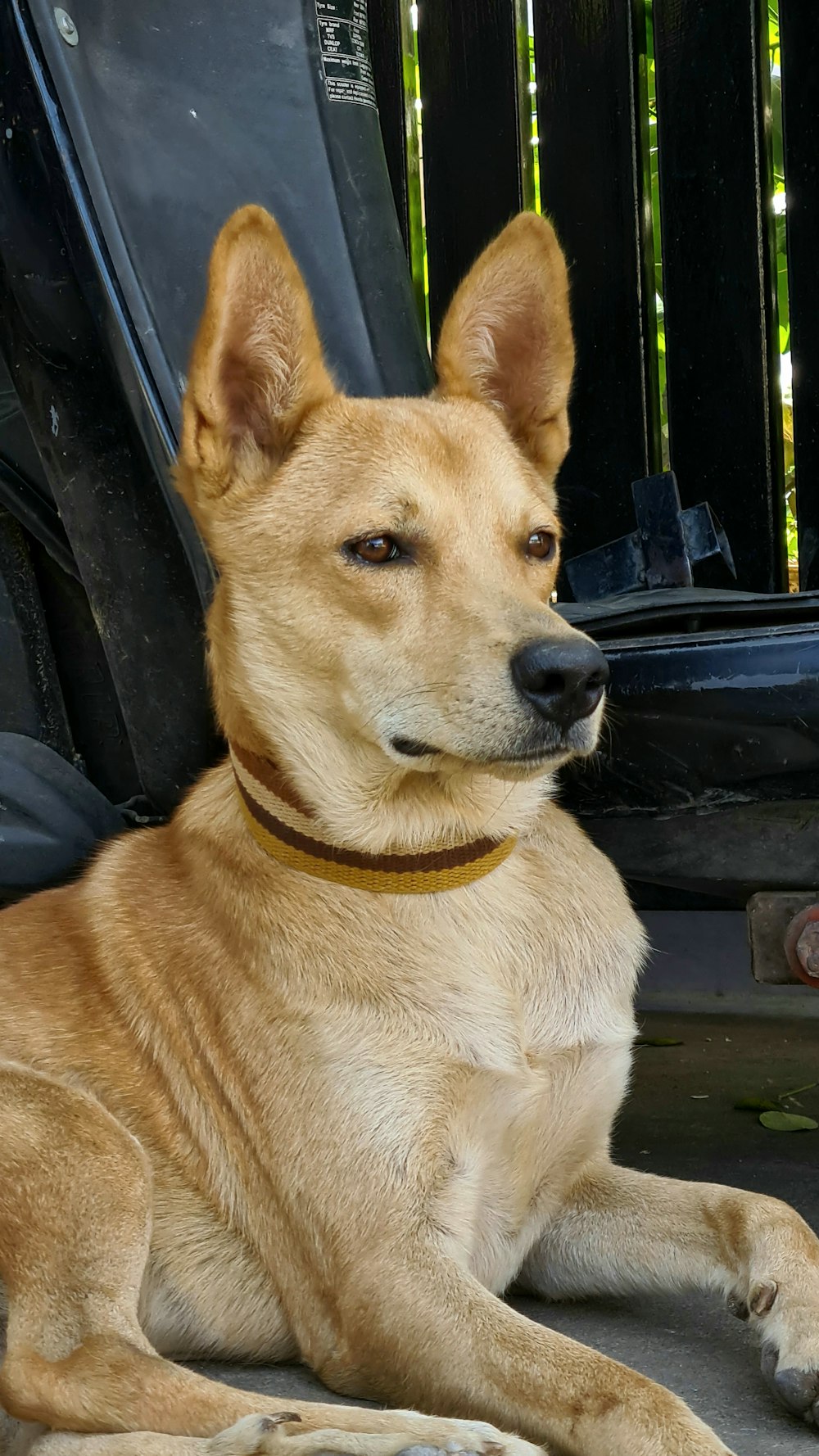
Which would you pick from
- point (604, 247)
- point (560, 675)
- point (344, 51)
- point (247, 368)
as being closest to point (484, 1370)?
point (560, 675)

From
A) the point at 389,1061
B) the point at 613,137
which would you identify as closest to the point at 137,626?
the point at 389,1061

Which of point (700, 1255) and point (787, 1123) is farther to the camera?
point (787, 1123)

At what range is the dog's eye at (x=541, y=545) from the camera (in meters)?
2.58

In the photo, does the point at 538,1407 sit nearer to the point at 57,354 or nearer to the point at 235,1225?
the point at 235,1225

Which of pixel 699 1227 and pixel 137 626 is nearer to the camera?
pixel 699 1227

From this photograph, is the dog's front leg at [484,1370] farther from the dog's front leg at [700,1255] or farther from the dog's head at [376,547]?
the dog's head at [376,547]

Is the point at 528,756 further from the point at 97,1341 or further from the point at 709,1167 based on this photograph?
the point at 709,1167

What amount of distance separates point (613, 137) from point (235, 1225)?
10.0ft

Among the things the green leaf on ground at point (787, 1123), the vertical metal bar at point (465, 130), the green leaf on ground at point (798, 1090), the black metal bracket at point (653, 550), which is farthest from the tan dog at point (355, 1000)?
the vertical metal bar at point (465, 130)

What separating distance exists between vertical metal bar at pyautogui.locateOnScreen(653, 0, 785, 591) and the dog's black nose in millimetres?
1948

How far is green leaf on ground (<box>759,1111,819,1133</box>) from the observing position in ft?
11.4

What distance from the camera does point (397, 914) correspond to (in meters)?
2.47

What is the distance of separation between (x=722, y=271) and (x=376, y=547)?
1.97 metres

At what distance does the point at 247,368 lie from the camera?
2.59 m
